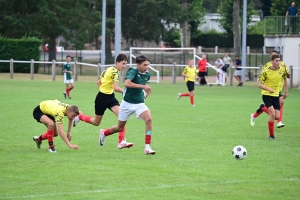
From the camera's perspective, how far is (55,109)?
41.0 ft

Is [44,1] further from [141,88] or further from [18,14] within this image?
[141,88]

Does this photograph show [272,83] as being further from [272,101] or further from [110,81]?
[110,81]

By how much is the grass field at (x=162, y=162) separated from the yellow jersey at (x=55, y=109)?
2.26 feet

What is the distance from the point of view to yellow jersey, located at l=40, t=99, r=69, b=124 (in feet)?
40.5

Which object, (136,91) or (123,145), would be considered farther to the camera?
(123,145)

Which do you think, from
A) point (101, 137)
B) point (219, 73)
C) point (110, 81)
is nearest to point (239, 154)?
point (101, 137)

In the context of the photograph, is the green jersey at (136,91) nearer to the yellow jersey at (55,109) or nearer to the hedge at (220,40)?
the yellow jersey at (55,109)

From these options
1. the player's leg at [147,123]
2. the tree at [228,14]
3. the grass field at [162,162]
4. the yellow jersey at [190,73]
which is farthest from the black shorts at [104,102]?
the tree at [228,14]

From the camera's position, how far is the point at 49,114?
1272 centimetres

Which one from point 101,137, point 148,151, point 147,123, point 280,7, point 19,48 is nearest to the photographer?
point 147,123

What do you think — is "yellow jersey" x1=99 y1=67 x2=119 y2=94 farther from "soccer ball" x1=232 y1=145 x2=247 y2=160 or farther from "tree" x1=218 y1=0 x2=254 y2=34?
"tree" x1=218 y1=0 x2=254 y2=34

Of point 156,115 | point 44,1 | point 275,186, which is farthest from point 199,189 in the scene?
point 44,1

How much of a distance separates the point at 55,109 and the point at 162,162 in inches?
→ 89.7

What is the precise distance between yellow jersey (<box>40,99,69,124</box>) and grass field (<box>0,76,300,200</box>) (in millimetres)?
688
